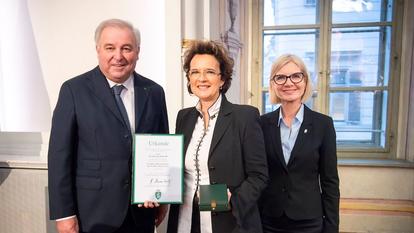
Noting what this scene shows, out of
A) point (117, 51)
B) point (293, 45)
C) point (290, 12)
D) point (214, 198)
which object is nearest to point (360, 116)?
point (293, 45)

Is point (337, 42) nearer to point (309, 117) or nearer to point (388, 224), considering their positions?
point (388, 224)

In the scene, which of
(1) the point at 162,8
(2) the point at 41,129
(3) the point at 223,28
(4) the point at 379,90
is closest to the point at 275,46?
(3) the point at 223,28

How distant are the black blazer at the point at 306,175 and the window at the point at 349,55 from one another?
220 centimetres

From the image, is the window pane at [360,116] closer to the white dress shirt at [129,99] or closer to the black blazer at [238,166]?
the black blazer at [238,166]

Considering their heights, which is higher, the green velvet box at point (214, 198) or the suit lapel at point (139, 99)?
the suit lapel at point (139, 99)

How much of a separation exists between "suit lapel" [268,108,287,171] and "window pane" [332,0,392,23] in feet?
8.19

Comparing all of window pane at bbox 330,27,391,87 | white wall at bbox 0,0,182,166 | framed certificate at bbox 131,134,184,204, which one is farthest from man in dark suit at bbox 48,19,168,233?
window pane at bbox 330,27,391,87

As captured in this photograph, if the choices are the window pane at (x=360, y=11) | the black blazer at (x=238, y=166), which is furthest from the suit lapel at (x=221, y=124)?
the window pane at (x=360, y=11)

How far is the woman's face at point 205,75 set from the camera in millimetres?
1247

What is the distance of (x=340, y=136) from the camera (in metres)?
3.56

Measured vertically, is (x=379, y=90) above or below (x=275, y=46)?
below

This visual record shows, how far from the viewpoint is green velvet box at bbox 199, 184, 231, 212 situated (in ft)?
3.59

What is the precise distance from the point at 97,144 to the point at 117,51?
1.29 ft

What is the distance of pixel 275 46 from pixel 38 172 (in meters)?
2.82
